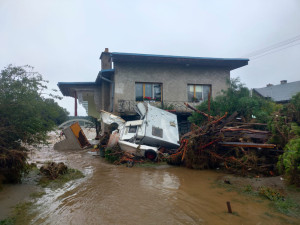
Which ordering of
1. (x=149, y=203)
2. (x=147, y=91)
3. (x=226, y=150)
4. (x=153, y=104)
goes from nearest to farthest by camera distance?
(x=149, y=203)
(x=226, y=150)
(x=153, y=104)
(x=147, y=91)

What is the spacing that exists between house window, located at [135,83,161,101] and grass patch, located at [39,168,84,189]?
8077 mm

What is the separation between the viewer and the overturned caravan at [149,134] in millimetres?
9727

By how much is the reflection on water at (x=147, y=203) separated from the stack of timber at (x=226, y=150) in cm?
72

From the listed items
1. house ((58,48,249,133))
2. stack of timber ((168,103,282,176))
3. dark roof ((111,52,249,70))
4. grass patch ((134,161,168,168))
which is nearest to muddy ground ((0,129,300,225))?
stack of timber ((168,103,282,176))

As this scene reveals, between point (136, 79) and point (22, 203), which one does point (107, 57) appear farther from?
point (22, 203)

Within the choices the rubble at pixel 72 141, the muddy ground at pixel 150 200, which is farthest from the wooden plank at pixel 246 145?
the rubble at pixel 72 141

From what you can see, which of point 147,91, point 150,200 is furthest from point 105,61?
point 150,200

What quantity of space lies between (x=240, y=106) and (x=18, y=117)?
29.6 feet

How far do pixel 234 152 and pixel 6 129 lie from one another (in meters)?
6.91

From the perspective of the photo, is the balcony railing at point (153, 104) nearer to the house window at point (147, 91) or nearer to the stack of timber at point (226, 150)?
the house window at point (147, 91)

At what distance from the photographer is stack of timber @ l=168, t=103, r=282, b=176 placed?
732 cm

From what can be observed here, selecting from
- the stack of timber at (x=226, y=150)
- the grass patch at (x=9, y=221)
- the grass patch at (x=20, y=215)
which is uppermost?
the stack of timber at (x=226, y=150)

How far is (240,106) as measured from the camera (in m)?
11.0

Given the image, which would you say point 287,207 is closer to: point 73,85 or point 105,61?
point 105,61
